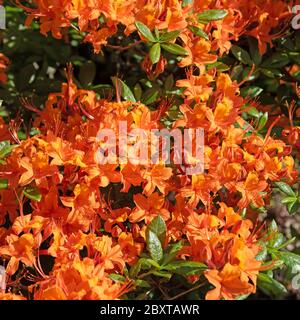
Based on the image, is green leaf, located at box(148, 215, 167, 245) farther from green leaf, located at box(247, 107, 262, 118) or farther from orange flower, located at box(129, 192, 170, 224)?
green leaf, located at box(247, 107, 262, 118)

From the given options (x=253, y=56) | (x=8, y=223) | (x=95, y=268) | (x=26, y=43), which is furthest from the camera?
(x=26, y=43)

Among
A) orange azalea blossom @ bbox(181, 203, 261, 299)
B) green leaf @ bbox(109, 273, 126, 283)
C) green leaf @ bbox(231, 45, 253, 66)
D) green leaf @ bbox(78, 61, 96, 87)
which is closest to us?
orange azalea blossom @ bbox(181, 203, 261, 299)

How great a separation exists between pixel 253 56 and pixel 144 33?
2.09 feet

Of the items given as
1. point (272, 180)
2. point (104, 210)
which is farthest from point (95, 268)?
point (272, 180)

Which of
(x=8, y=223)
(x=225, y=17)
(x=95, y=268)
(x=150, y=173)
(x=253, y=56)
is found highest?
(x=225, y=17)

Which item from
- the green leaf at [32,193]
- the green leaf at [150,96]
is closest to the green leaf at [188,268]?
the green leaf at [32,193]

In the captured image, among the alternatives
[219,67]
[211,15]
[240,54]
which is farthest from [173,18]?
[240,54]

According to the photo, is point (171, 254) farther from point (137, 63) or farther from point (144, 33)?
point (137, 63)

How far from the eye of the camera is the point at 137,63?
3.24 m

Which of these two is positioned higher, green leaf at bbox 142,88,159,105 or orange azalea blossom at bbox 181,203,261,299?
green leaf at bbox 142,88,159,105

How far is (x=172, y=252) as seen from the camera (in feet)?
6.34

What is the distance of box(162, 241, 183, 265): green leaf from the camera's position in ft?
6.31

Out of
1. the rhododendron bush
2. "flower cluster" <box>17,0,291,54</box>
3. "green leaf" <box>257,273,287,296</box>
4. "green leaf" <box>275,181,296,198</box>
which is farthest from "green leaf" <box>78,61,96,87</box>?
"green leaf" <box>257,273,287,296</box>

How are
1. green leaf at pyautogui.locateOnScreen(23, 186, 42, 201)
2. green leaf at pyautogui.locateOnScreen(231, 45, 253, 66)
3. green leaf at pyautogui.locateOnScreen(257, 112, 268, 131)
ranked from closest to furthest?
green leaf at pyautogui.locateOnScreen(23, 186, 42, 201) → green leaf at pyautogui.locateOnScreen(257, 112, 268, 131) → green leaf at pyautogui.locateOnScreen(231, 45, 253, 66)
